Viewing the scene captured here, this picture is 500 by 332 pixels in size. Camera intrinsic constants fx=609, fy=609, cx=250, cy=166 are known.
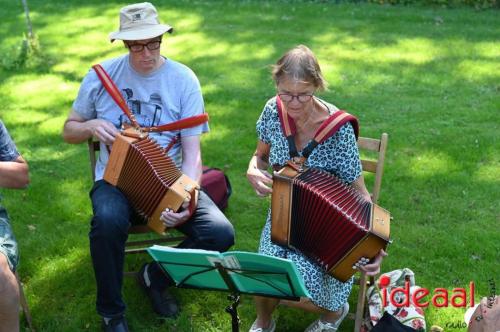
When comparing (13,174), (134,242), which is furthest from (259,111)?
(13,174)

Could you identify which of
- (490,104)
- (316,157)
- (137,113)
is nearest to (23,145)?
(137,113)

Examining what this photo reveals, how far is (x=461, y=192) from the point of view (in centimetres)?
475

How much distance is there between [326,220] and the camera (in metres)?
2.83

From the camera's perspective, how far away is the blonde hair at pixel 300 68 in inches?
117

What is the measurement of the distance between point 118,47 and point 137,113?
5.01 metres

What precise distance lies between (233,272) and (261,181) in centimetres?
76

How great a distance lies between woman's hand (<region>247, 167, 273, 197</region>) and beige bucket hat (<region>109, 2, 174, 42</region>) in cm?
95

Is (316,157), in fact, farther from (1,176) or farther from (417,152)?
(417,152)

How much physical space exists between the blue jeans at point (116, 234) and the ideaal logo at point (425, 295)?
3.10ft

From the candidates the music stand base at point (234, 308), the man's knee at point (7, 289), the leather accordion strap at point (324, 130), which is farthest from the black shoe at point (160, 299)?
the leather accordion strap at point (324, 130)

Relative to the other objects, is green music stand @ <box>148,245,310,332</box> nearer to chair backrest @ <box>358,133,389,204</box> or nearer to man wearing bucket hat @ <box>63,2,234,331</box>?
man wearing bucket hat @ <box>63,2,234,331</box>

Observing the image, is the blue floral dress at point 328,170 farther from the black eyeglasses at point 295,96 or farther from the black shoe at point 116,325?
the black shoe at point 116,325

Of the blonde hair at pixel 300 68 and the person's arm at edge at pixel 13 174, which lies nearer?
the blonde hair at pixel 300 68

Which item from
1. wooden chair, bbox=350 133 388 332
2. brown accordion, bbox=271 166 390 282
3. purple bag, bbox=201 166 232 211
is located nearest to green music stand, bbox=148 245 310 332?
brown accordion, bbox=271 166 390 282
